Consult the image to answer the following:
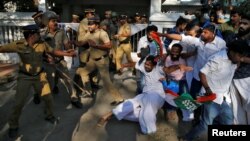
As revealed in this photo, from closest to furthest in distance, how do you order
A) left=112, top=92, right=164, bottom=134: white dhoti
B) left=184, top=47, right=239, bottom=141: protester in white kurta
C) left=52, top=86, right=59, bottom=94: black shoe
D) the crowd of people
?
left=184, top=47, right=239, bottom=141: protester in white kurta < the crowd of people < left=112, top=92, right=164, bottom=134: white dhoti < left=52, top=86, right=59, bottom=94: black shoe

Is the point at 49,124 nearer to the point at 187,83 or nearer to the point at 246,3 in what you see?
the point at 187,83

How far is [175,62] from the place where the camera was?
527 centimetres

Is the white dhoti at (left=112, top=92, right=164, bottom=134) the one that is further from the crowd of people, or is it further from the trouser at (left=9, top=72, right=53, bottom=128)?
the trouser at (left=9, top=72, right=53, bottom=128)

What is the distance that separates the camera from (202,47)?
4.78 meters

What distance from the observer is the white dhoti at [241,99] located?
4172 millimetres

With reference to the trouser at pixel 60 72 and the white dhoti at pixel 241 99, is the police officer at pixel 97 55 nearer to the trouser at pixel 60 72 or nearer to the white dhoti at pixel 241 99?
the trouser at pixel 60 72

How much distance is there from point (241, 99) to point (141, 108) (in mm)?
1517

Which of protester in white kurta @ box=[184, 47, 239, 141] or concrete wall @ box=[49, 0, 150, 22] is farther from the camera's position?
concrete wall @ box=[49, 0, 150, 22]

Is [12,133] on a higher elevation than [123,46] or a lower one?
lower

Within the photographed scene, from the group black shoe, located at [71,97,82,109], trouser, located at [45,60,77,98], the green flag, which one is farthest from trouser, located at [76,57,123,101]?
the green flag

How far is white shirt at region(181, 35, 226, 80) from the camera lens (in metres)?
4.58

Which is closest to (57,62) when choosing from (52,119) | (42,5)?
(52,119)

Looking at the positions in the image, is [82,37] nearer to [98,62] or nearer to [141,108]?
[98,62]

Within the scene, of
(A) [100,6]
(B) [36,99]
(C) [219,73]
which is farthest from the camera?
(A) [100,6]
